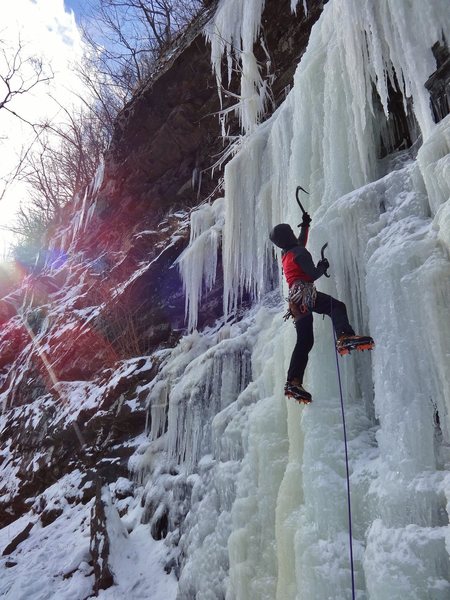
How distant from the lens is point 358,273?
11.5 feet

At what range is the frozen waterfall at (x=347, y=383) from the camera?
2521mm

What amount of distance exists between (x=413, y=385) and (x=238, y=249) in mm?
3908

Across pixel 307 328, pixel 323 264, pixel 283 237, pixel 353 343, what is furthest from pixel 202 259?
pixel 353 343

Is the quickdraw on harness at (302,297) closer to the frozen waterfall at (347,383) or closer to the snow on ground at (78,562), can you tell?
the frozen waterfall at (347,383)

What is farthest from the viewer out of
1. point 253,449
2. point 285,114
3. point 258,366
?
point 285,114

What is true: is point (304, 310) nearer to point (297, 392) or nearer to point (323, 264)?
point (323, 264)

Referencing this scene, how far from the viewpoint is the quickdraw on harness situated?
3365 mm

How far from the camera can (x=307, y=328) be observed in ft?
11.1

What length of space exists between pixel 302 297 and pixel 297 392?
2.11 ft

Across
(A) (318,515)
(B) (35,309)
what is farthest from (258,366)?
(B) (35,309)

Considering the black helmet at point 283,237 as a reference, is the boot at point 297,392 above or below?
below

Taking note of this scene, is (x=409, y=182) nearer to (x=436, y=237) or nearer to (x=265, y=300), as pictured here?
(x=436, y=237)

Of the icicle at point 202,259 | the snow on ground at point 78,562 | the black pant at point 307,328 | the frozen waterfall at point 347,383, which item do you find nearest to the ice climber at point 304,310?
the black pant at point 307,328

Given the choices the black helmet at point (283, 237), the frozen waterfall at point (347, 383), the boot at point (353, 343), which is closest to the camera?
the frozen waterfall at point (347, 383)
